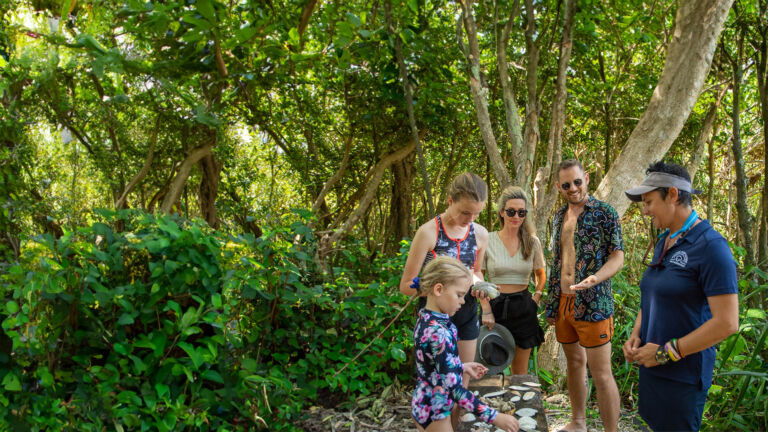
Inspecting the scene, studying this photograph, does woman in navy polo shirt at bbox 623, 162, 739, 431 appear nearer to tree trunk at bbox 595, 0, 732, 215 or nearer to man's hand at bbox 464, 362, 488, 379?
man's hand at bbox 464, 362, 488, 379

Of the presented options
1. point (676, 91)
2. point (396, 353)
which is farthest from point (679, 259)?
point (676, 91)

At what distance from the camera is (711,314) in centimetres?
201

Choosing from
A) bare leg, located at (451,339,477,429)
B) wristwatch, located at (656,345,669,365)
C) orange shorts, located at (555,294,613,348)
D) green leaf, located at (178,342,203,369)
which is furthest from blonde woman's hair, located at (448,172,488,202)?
green leaf, located at (178,342,203,369)

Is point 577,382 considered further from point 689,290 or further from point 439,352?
point 439,352

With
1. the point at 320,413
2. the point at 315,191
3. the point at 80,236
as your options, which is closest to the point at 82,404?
the point at 80,236

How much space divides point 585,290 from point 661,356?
88 centimetres

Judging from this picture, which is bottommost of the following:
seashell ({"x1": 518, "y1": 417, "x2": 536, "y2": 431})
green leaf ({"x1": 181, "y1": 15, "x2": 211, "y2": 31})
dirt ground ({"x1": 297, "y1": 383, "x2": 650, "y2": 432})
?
dirt ground ({"x1": 297, "y1": 383, "x2": 650, "y2": 432})

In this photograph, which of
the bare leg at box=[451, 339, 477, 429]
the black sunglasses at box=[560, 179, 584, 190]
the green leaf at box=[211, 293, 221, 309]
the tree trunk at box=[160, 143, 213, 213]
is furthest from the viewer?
the tree trunk at box=[160, 143, 213, 213]

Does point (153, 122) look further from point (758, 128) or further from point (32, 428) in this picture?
point (758, 128)

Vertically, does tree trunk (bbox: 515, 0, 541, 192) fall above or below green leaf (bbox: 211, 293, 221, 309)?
above

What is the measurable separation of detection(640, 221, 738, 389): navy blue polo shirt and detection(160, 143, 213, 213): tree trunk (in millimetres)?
4864

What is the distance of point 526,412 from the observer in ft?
9.41

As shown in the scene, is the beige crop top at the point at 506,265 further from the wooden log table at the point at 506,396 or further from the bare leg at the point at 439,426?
the bare leg at the point at 439,426

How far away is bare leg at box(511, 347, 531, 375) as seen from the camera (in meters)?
3.53
